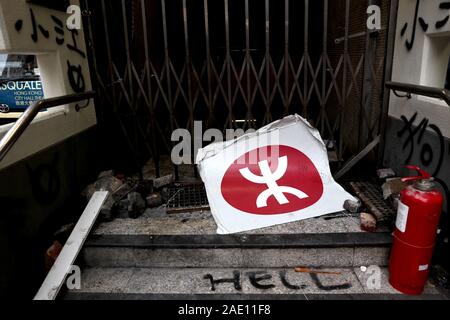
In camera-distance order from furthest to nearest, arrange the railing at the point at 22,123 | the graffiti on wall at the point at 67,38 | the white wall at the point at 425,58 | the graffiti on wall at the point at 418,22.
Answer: the graffiti on wall at the point at 67,38 < the white wall at the point at 425,58 < the graffiti on wall at the point at 418,22 < the railing at the point at 22,123

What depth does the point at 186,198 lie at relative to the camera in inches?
132

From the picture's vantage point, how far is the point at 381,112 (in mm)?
3512

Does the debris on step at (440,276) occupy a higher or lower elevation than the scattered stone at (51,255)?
lower

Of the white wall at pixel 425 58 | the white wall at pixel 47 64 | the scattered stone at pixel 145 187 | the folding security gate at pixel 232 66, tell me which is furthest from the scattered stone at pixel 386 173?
the white wall at pixel 47 64

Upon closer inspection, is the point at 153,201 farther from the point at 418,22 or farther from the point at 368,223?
the point at 418,22

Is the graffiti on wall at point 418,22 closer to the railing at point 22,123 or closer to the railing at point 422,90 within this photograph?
the railing at point 422,90

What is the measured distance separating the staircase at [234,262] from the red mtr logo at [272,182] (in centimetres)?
27

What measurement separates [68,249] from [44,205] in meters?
0.48

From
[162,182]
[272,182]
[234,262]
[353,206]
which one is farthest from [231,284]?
[162,182]

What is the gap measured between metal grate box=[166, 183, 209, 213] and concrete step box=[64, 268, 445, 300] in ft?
2.09

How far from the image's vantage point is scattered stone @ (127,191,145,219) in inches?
121

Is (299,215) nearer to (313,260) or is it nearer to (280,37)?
(313,260)

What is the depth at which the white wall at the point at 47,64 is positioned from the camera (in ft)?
8.04

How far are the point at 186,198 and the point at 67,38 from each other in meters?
2.08
